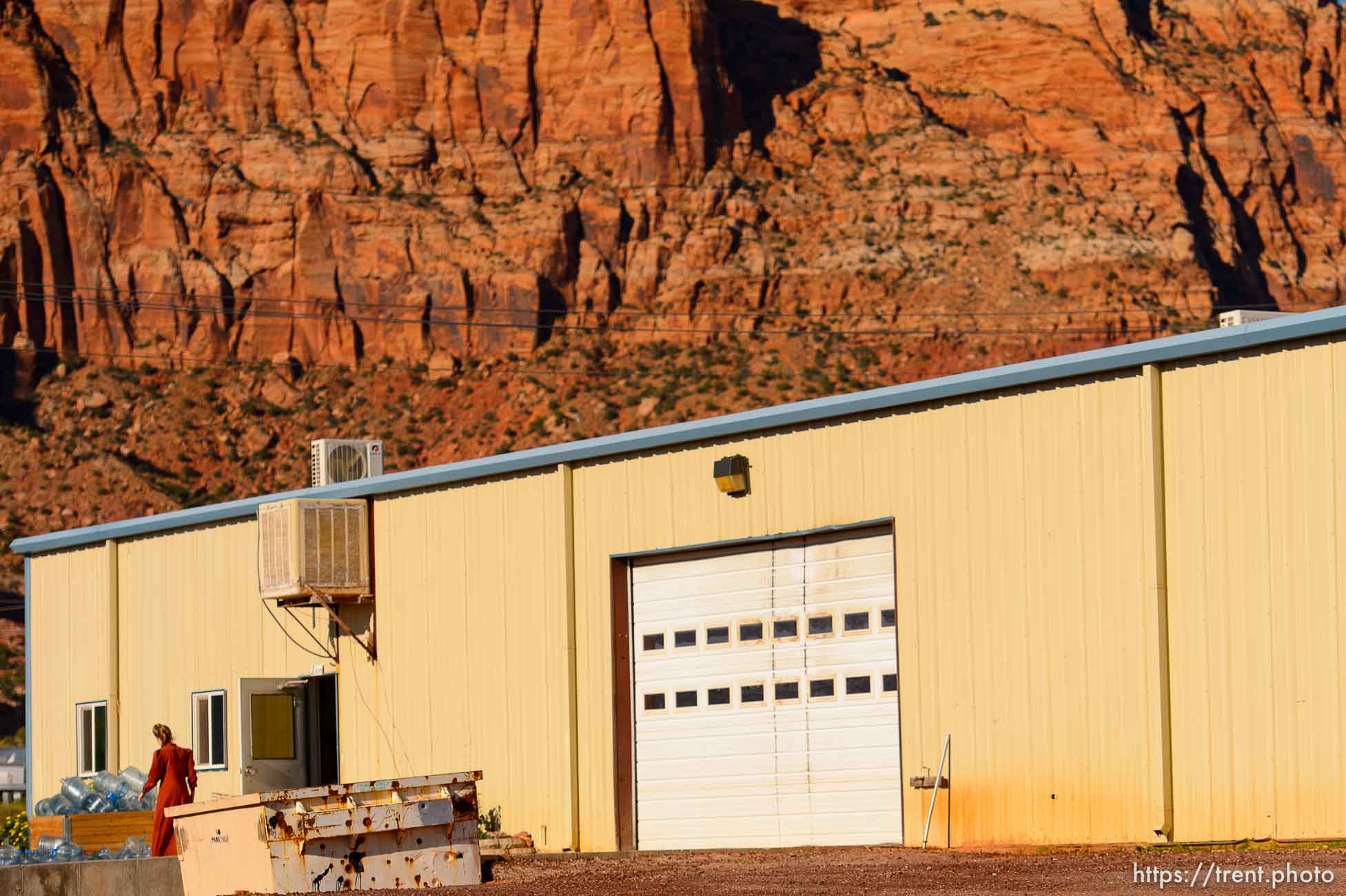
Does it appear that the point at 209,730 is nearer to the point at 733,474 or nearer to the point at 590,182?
the point at 733,474

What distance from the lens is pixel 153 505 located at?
83.0 m

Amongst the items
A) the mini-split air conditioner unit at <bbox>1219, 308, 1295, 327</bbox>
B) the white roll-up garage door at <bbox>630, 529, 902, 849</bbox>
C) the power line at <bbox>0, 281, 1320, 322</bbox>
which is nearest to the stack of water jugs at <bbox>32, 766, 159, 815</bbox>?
the white roll-up garage door at <bbox>630, 529, 902, 849</bbox>

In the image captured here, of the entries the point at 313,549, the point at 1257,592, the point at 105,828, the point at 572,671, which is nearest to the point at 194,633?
the point at 313,549

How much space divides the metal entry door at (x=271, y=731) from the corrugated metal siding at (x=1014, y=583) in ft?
24.2

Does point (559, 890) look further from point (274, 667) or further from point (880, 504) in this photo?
point (274, 667)

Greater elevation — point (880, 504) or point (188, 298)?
point (188, 298)

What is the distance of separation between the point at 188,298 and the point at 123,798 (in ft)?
231

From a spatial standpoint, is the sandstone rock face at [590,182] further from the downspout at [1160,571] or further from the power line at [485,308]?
the downspout at [1160,571]

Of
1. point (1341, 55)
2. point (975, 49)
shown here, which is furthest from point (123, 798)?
point (1341, 55)

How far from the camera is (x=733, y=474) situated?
74.4ft

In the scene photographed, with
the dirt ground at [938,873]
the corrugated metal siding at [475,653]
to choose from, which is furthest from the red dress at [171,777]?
the corrugated metal siding at [475,653]

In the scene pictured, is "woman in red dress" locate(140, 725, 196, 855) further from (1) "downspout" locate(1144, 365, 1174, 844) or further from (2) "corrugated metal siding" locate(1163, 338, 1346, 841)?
(2) "corrugated metal siding" locate(1163, 338, 1346, 841)

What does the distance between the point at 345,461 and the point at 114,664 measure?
4.06 meters

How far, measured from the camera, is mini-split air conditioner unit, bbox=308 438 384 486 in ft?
96.8
